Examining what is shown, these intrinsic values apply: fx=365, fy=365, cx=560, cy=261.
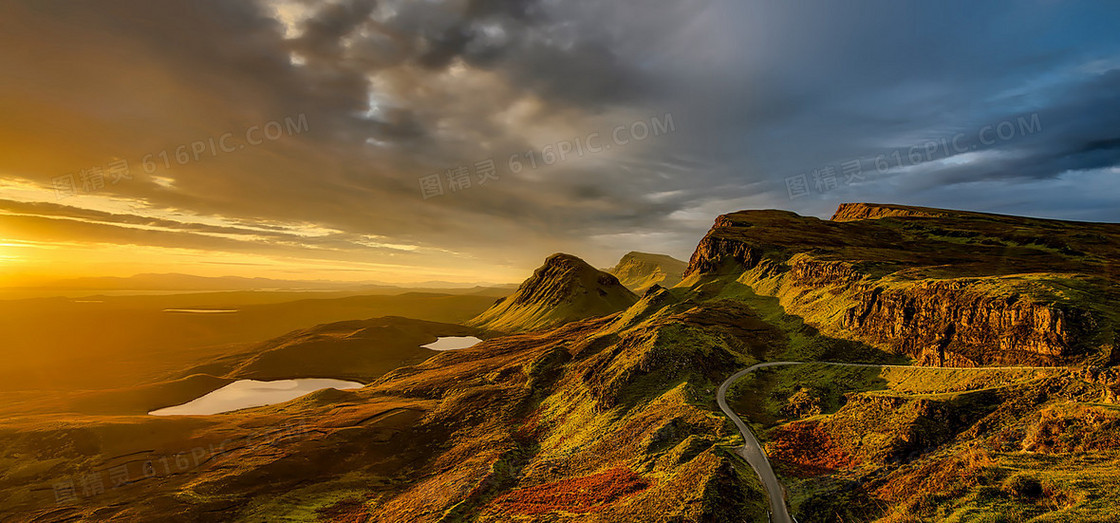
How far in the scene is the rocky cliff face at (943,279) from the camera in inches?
1834

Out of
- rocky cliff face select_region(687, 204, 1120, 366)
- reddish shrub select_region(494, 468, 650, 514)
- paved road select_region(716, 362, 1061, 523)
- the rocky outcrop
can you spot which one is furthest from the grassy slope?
the rocky outcrop

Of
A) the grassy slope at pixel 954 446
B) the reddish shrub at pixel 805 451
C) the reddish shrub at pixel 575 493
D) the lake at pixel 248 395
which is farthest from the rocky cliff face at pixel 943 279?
the lake at pixel 248 395

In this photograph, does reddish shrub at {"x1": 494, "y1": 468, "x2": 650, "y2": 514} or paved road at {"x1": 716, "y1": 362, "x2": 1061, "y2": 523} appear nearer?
paved road at {"x1": 716, "y1": 362, "x2": 1061, "y2": 523}

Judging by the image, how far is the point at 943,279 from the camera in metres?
63.1

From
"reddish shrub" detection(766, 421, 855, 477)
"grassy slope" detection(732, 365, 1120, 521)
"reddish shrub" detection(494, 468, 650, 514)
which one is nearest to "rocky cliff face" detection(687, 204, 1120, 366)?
"grassy slope" detection(732, 365, 1120, 521)

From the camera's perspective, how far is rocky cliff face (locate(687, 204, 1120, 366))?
46.6 meters

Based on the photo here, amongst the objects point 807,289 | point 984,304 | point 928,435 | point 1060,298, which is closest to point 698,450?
point 928,435

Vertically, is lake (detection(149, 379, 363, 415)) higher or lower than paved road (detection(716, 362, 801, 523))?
higher

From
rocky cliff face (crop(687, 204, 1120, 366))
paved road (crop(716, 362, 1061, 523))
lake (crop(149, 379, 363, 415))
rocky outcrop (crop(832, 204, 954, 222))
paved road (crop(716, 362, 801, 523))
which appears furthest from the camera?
rocky outcrop (crop(832, 204, 954, 222))

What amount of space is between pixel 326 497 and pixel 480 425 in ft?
82.4

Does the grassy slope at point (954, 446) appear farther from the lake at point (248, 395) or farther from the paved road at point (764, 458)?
the lake at point (248, 395)

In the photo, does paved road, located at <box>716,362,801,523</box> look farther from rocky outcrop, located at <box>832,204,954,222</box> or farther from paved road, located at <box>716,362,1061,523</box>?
rocky outcrop, located at <box>832,204,954,222</box>

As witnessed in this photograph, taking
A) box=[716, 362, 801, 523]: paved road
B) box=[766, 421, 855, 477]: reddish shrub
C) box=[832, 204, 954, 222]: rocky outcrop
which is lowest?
box=[766, 421, 855, 477]: reddish shrub

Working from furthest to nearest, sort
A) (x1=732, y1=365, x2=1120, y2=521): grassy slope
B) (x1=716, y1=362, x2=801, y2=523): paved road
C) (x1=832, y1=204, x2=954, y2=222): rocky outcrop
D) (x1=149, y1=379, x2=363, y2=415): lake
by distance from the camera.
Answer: (x1=832, y1=204, x2=954, y2=222): rocky outcrop → (x1=149, y1=379, x2=363, y2=415): lake → (x1=716, y1=362, x2=801, y2=523): paved road → (x1=732, y1=365, x2=1120, y2=521): grassy slope
